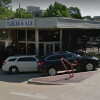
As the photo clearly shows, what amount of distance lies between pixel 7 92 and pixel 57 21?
11.8 meters

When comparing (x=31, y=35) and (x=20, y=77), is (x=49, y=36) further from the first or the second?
(x=20, y=77)

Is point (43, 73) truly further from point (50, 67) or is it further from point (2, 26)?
point (2, 26)

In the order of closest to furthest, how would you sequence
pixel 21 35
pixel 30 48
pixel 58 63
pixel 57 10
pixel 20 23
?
pixel 58 63 → pixel 20 23 → pixel 30 48 → pixel 21 35 → pixel 57 10

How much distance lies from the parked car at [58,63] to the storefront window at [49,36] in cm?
815

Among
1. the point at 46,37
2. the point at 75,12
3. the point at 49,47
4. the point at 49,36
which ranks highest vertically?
the point at 75,12

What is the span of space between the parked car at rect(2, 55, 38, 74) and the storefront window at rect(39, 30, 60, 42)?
630cm

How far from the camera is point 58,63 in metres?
19.0

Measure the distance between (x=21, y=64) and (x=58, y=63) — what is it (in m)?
4.19

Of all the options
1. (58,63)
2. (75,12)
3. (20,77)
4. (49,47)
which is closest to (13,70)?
(20,77)

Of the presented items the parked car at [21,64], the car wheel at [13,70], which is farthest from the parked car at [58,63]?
the car wheel at [13,70]

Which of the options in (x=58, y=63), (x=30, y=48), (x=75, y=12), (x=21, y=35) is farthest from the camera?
(x=75, y=12)

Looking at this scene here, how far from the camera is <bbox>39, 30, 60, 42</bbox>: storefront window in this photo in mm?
27422

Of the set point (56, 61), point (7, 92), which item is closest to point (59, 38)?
point (56, 61)

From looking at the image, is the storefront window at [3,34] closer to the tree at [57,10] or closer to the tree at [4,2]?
the tree at [4,2]
